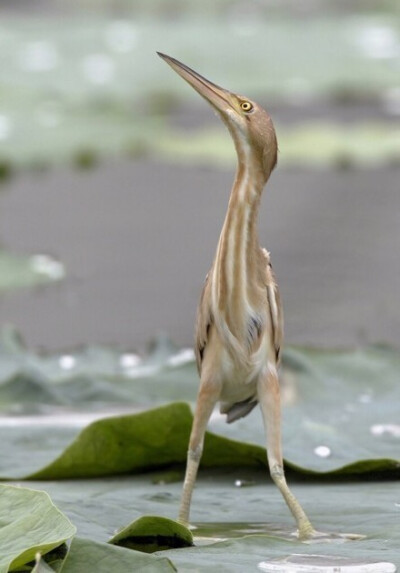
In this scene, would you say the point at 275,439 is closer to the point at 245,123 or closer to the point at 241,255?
the point at 241,255

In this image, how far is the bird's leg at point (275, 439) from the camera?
2.28 meters

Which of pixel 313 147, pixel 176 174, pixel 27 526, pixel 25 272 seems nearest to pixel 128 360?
pixel 25 272

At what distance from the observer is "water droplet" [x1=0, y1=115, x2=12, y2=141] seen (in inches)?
277

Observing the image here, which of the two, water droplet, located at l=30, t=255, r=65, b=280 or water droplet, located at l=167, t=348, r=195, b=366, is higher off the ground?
water droplet, located at l=30, t=255, r=65, b=280

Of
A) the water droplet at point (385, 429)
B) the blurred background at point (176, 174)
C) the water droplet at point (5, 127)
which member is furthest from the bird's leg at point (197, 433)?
the water droplet at point (5, 127)

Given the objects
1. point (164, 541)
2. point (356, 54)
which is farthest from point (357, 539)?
point (356, 54)

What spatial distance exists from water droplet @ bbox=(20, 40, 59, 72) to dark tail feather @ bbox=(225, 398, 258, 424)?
20.2 feet

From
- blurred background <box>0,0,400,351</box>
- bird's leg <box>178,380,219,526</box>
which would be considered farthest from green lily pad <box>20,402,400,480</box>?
blurred background <box>0,0,400,351</box>

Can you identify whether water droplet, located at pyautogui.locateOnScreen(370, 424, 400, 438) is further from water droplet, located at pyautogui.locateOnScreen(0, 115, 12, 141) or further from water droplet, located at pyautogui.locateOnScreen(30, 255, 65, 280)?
water droplet, located at pyautogui.locateOnScreen(0, 115, 12, 141)

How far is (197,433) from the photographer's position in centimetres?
235

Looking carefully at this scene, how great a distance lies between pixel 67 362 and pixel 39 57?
17.4 feet

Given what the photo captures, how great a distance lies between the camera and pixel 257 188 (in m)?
2.32

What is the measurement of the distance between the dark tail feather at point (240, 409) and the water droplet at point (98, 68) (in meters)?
6.08

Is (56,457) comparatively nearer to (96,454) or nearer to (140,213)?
(96,454)
